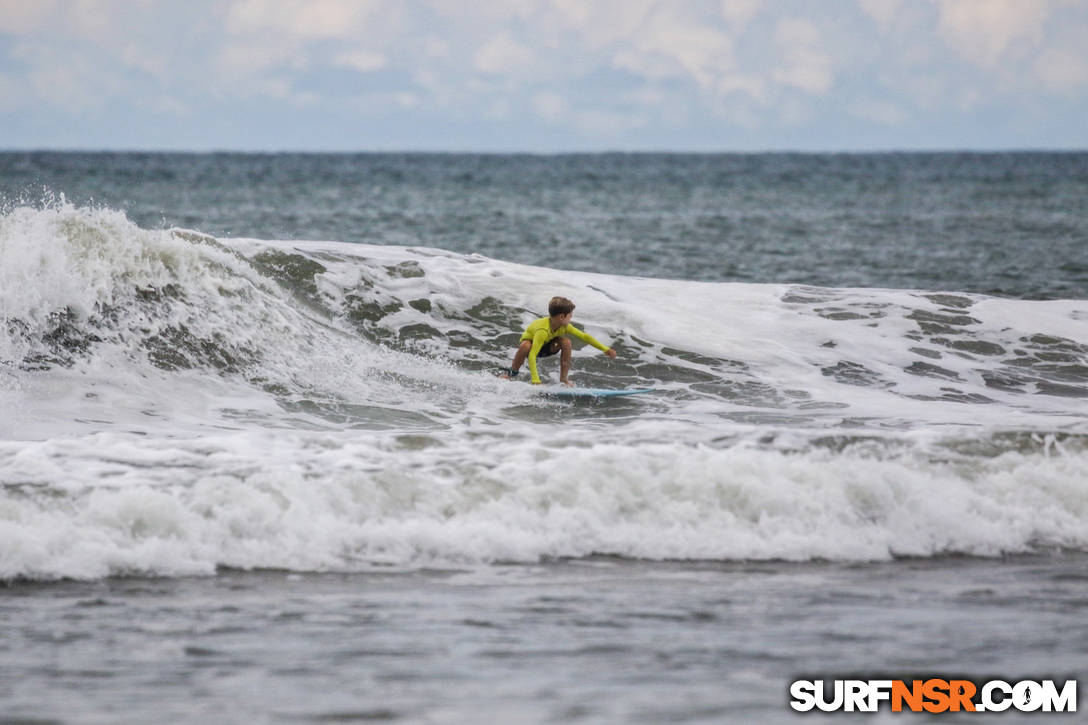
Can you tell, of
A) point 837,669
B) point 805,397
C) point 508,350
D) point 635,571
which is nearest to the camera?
point 837,669

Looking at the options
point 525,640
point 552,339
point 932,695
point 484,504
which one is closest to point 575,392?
point 552,339

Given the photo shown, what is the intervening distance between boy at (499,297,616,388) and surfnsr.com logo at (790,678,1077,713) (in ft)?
25.1

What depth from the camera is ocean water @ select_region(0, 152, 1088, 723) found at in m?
6.03

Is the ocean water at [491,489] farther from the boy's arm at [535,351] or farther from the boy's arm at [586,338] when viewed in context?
the boy's arm at [586,338]

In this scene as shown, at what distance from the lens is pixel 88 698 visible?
5598 mm

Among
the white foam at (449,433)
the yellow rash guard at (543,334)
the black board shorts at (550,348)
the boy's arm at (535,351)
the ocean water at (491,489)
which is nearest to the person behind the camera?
the ocean water at (491,489)

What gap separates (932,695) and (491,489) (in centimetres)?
417

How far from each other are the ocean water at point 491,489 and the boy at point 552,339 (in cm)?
44

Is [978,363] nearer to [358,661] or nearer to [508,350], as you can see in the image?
[508,350]

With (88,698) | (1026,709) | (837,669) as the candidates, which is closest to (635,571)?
(837,669)

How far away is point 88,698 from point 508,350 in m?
9.72

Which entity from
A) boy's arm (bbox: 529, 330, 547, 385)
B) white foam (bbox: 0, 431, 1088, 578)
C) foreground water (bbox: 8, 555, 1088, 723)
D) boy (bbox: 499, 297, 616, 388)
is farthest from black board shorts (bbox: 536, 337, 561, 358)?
foreground water (bbox: 8, 555, 1088, 723)

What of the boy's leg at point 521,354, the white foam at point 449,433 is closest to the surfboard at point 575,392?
the white foam at point 449,433

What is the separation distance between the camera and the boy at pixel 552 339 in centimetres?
1334
